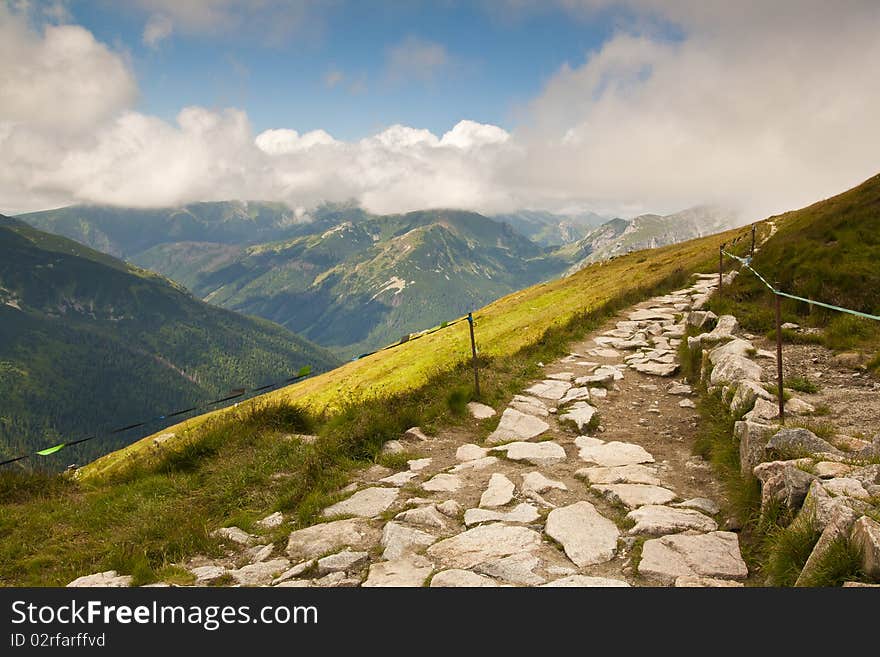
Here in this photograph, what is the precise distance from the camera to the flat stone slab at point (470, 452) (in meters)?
9.58

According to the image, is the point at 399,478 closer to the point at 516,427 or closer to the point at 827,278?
the point at 516,427

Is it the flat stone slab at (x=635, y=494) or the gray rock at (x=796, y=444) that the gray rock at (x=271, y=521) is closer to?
the flat stone slab at (x=635, y=494)

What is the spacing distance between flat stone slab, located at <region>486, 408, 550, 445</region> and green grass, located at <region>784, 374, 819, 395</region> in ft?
15.7

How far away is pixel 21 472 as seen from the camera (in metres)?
9.81

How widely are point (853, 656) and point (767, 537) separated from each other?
2049 millimetres

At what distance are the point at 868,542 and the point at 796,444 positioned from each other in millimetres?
2831

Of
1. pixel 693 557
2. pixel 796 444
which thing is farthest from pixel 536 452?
pixel 796 444

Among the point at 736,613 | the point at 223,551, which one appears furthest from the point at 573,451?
the point at 223,551

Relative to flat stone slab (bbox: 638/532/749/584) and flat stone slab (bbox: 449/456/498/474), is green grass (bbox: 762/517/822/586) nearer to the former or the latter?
flat stone slab (bbox: 638/532/749/584)

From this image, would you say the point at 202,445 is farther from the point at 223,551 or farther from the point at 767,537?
the point at 767,537

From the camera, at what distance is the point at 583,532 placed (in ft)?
20.8

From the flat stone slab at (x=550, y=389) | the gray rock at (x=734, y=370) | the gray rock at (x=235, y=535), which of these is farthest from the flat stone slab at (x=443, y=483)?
the gray rock at (x=734, y=370)

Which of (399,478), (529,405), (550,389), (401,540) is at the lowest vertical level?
(401,540)

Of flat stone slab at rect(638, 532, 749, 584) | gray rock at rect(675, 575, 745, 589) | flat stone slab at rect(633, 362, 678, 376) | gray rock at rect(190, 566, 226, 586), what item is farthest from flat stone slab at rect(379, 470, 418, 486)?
flat stone slab at rect(633, 362, 678, 376)
